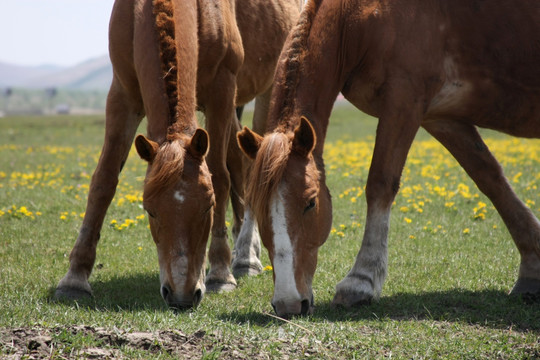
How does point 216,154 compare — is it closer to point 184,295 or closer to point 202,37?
point 202,37

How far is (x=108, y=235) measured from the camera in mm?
7273

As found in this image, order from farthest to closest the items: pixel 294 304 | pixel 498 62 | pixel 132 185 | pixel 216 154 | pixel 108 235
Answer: pixel 132 185, pixel 108 235, pixel 216 154, pixel 498 62, pixel 294 304

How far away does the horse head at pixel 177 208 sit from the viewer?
4234 mm

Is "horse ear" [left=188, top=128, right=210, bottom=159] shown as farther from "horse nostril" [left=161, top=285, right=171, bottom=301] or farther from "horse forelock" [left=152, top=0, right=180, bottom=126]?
"horse nostril" [left=161, top=285, right=171, bottom=301]

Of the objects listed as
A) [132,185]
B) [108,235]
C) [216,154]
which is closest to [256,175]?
[216,154]

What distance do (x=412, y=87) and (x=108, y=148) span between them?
2574 millimetres

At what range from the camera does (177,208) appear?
425 cm

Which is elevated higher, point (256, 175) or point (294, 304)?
point (256, 175)

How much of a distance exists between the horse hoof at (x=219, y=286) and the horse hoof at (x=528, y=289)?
7.78ft

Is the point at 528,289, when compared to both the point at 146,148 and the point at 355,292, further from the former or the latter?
the point at 146,148

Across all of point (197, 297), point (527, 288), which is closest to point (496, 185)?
Result: point (527, 288)

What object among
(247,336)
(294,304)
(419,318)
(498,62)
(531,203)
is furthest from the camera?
(531,203)

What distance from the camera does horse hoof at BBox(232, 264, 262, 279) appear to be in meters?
6.06

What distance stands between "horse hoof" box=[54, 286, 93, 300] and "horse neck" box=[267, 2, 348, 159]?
6.86ft
